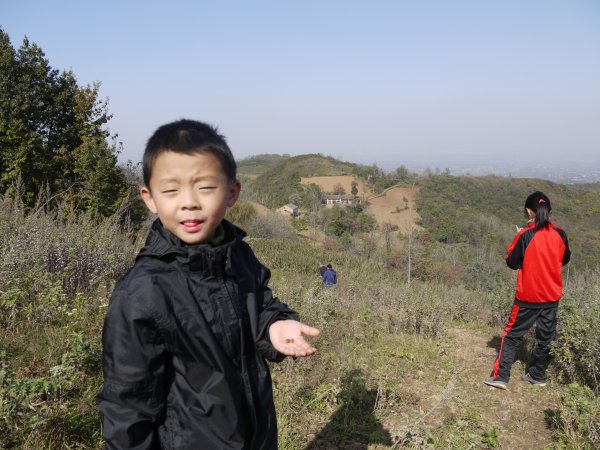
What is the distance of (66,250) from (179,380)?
3688 millimetres

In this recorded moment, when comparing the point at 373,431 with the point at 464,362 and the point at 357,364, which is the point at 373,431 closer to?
the point at 357,364

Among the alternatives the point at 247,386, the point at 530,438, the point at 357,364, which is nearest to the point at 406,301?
the point at 357,364

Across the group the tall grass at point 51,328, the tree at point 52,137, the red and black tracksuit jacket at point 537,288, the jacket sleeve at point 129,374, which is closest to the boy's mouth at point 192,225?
the jacket sleeve at point 129,374

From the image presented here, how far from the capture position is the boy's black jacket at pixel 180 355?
1107 mm

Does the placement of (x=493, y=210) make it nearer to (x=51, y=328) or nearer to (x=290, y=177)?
(x=290, y=177)

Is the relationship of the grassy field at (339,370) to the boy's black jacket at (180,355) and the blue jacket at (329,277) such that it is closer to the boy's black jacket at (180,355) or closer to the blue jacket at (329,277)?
the boy's black jacket at (180,355)

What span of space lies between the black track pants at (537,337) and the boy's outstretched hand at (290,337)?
320 cm

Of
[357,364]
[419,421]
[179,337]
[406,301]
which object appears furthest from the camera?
[406,301]

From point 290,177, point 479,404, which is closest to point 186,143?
point 479,404

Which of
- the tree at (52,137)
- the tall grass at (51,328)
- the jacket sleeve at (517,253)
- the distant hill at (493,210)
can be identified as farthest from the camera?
the distant hill at (493,210)

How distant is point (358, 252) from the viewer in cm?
3522

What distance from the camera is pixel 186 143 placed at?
1245 mm

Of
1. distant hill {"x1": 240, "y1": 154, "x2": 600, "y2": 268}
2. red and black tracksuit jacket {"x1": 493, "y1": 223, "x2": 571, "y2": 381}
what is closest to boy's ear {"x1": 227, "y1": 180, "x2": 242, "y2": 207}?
red and black tracksuit jacket {"x1": 493, "y1": 223, "x2": 571, "y2": 381}

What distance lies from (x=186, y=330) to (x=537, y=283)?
3500mm
